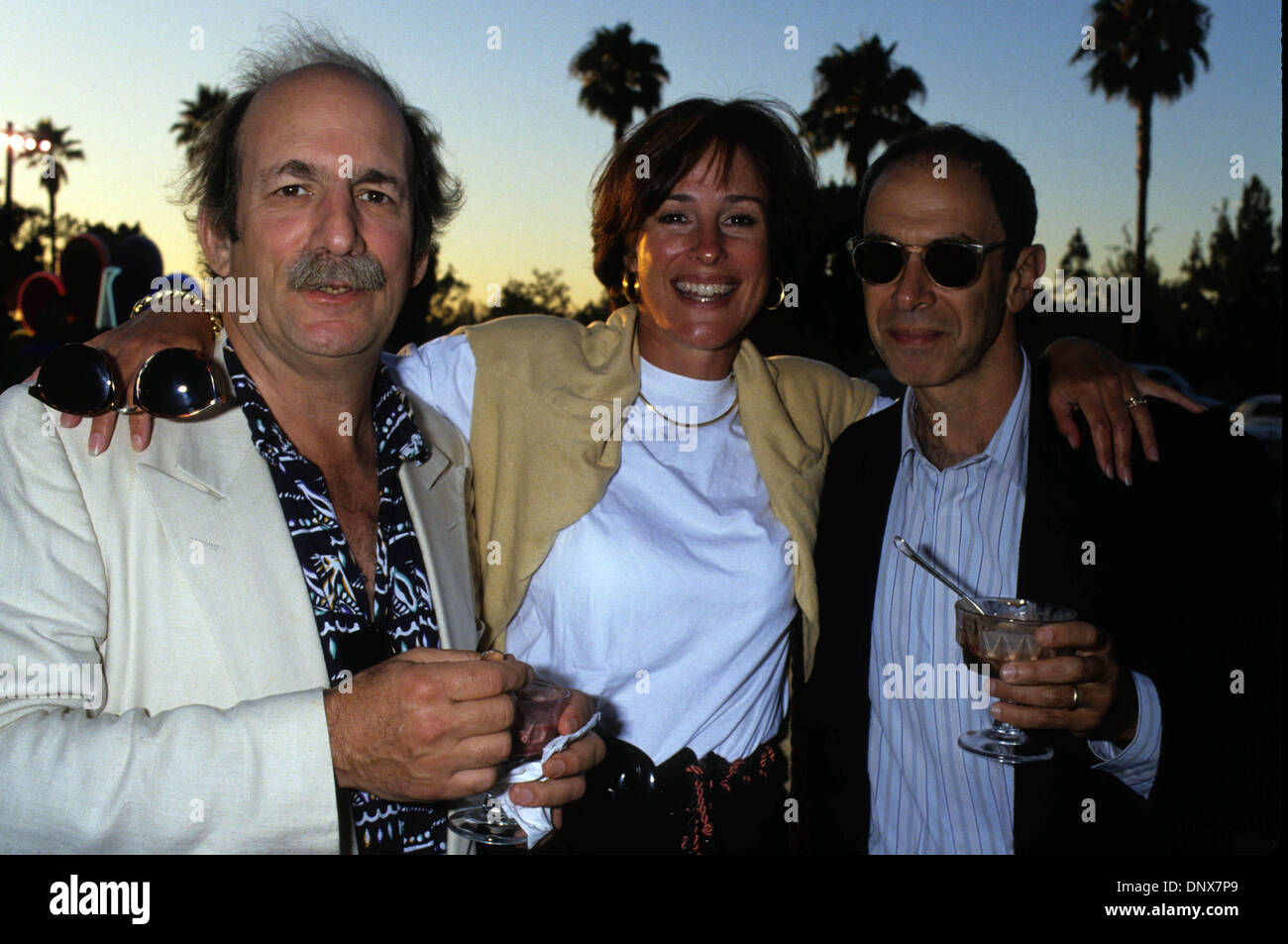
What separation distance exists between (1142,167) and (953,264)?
1306 inches

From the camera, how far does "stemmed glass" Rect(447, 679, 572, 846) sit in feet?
6.07

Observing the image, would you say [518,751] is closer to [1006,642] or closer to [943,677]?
[1006,642]

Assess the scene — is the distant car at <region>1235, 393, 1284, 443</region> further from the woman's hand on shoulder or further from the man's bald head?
the man's bald head

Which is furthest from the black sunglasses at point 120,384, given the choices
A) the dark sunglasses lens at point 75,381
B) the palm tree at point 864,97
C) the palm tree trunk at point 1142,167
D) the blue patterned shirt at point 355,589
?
the palm tree trunk at point 1142,167

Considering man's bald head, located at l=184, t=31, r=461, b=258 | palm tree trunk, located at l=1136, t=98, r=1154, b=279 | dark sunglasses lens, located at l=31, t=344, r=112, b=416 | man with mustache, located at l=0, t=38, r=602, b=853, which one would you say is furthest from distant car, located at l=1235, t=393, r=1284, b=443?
dark sunglasses lens, located at l=31, t=344, r=112, b=416

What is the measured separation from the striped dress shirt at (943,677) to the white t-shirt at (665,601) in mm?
365

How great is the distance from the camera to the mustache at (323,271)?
7.11 ft

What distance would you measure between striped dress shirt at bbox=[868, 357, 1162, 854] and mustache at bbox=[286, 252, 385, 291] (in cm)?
163

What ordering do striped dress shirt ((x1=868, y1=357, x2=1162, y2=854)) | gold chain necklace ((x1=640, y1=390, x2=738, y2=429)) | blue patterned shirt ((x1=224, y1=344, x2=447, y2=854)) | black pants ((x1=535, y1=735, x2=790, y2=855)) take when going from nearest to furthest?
blue patterned shirt ((x1=224, y1=344, x2=447, y2=854)), striped dress shirt ((x1=868, y1=357, x2=1162, y2=854)), black pants ((x1=535, y1=735, x2=790, y2=855)), gold chain necklace ((x1=640, y1=390, x2=738, y2=429))

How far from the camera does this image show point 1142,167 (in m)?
30.6

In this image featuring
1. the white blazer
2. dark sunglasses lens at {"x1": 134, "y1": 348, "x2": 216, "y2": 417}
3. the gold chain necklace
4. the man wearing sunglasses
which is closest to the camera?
the white blazer

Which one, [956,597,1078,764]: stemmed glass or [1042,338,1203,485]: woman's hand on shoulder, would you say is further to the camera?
[1042,338,1203,485]: woman's hand on shoulder
